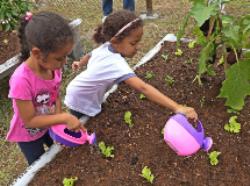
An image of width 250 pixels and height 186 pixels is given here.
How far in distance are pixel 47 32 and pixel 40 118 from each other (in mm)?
432

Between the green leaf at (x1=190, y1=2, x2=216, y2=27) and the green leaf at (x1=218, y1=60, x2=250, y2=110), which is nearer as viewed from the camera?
the green leaf at (x1=190, y1=2, x2=216, y2=27)

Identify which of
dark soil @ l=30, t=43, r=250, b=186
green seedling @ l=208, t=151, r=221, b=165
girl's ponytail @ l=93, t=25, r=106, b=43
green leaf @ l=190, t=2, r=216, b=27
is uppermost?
green leaf @ l=190, t=2, r=216, b=27

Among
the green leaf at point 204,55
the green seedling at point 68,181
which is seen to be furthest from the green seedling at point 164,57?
the green seedling at point 68,181

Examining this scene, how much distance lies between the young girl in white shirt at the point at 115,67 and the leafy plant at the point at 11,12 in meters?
1.66

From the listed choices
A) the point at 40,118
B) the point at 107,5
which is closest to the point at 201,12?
the point at 40,118

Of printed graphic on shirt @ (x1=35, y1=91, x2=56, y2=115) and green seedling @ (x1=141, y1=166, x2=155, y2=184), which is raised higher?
printed graphic on shirt @ (x1=35, y1=91, x2=56, y2=115)

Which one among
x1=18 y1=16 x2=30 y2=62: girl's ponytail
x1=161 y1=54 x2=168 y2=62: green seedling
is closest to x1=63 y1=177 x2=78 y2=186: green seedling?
x1=18 y1=16 x2=30 y2=62: girl's ponytail

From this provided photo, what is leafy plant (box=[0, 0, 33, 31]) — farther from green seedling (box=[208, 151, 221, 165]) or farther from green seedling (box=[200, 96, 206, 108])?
green seedling (box=[208, 151, 221, 165])

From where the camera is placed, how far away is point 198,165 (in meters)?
2.29

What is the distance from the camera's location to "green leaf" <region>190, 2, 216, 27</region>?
2100 millimetres

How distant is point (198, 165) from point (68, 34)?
101 centimetres

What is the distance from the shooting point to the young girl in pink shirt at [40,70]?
1907 mm

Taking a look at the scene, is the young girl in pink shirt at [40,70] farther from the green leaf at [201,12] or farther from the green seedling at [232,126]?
the green seedling at [232,126]

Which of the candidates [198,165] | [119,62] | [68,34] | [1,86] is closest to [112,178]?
[198,165]
